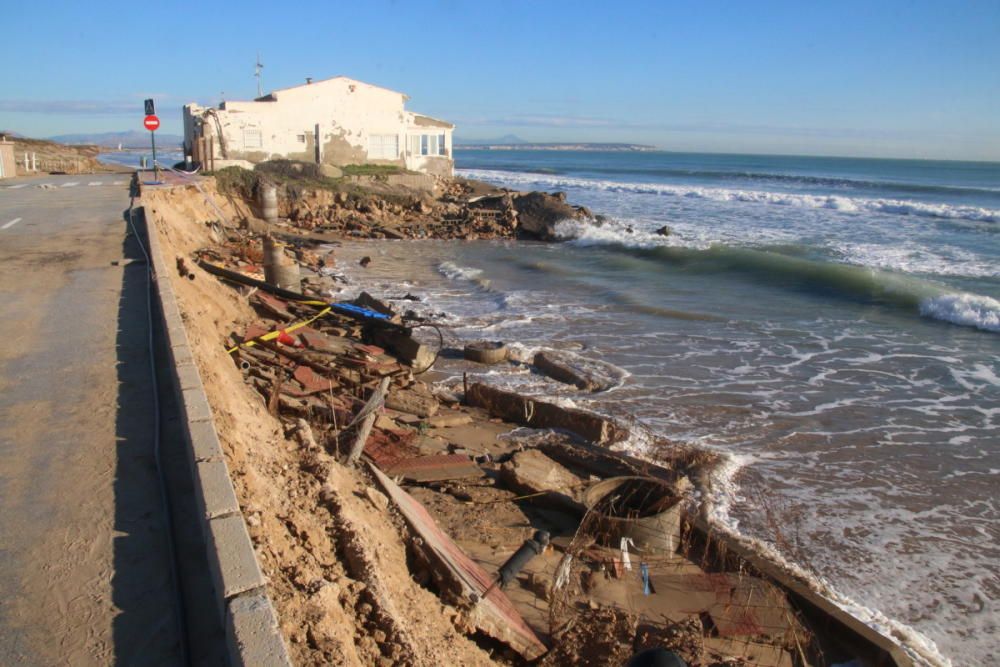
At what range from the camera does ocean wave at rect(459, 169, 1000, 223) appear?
41.5 meters

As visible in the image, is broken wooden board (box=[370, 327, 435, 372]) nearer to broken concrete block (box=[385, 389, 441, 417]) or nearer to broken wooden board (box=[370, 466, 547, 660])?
broken concrete block (box=[385, 389, 441, 417])

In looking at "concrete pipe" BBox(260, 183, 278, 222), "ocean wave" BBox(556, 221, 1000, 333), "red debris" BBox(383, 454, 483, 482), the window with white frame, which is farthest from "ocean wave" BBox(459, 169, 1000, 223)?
"red debris" BBox(383, 454, 483, 482)

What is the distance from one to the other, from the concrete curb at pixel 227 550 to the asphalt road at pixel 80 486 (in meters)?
0.32

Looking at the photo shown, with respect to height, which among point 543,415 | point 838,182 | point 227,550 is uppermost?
point 838,182

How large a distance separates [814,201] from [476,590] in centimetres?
5125

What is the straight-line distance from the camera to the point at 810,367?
13.3m

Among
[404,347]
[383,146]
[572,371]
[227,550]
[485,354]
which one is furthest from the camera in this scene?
[383,146]

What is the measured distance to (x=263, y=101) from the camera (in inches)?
1438

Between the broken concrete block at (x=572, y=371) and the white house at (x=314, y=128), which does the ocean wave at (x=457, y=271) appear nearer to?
the broken concrete block at (x=572, y=371)

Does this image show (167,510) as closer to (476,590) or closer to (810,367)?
(476,590)

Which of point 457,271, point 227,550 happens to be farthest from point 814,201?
point 227,550

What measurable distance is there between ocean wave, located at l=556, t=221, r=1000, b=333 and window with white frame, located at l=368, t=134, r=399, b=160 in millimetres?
11987

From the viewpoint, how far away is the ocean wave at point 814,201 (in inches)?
1633

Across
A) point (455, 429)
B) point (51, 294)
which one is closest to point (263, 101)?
point (51, 294)
